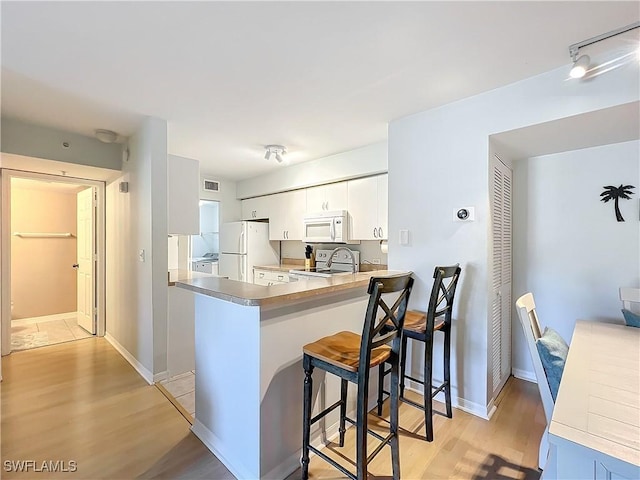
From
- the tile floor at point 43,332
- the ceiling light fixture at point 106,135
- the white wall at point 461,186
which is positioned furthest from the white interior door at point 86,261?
the white wall at point 461,186

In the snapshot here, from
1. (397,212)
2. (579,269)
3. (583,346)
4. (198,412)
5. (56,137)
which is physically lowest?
(198,412)

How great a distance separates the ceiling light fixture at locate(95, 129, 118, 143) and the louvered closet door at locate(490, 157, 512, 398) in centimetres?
355

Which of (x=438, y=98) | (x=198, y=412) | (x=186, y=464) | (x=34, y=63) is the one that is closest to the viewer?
(x=186, y=464)

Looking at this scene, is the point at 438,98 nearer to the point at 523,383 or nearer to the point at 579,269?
the point at 579,269

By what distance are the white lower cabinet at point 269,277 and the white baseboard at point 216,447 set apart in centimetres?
258

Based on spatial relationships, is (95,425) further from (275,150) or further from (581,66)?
(581,66)

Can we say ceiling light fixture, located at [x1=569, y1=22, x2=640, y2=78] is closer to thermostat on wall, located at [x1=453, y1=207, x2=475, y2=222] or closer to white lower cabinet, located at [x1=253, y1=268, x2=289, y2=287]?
thermostat on wall, located at [x1=453, y1=207, x2=475, y2=222]

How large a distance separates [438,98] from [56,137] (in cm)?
359

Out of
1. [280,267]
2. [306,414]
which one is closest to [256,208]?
[280,267]

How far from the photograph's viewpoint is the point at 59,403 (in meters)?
2.28

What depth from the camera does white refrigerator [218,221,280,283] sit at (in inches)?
193

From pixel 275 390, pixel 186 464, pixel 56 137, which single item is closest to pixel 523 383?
pixel 275 390

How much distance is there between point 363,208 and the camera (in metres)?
3.65

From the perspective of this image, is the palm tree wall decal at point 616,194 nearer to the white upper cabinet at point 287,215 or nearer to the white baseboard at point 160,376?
the white upper cabinet at point 287,215
